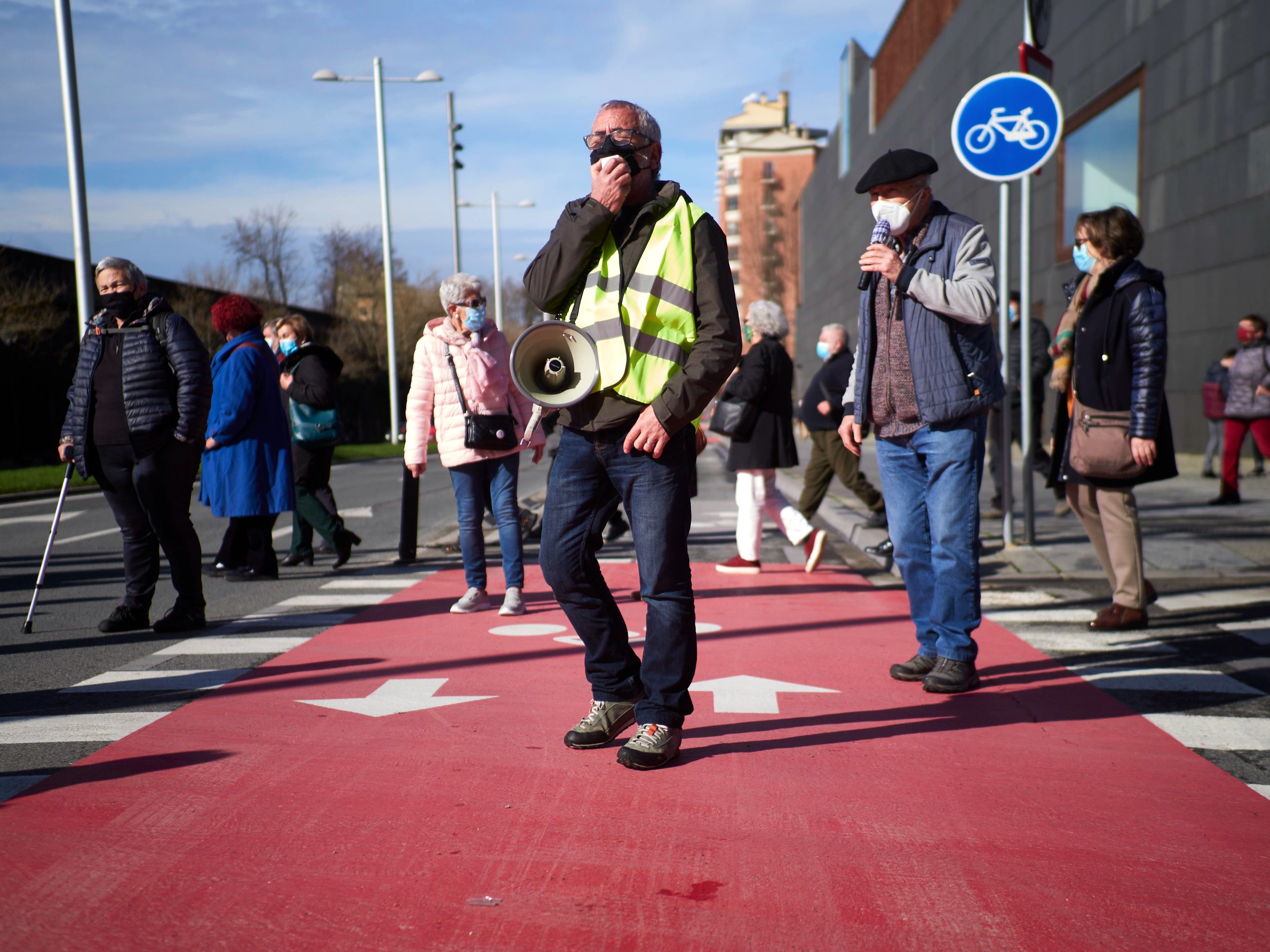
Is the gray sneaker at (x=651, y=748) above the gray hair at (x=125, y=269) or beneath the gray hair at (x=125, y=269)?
beneath

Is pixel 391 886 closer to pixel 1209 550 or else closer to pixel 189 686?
pixel 189 686

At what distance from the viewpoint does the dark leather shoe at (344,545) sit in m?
8.61

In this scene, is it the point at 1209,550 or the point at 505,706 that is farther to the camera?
the point at 1209,550

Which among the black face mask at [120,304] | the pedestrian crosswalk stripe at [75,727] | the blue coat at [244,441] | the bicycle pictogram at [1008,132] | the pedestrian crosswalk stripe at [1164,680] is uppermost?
the bicycle pictogram at [1008,132]

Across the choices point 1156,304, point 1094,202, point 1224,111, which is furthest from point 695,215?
point 1094,202

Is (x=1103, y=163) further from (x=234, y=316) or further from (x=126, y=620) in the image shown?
(x=126, y=620)

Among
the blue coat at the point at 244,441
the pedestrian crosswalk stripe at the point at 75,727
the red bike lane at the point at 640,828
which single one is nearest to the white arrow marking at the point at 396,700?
the red bike lane at the point at 640,828

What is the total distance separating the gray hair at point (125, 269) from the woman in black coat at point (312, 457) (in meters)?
2.37

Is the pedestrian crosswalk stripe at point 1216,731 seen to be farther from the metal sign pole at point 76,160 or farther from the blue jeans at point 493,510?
the metal sign pole at point 76,160

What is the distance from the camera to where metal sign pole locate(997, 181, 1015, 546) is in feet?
27.6

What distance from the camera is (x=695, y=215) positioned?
3516 mm

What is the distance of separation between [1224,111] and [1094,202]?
5.27 metres

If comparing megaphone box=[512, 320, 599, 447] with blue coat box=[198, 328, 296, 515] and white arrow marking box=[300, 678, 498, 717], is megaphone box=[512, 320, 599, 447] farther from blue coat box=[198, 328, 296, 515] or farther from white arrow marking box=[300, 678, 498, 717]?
blue coat box=[198, 328, 296, 515]

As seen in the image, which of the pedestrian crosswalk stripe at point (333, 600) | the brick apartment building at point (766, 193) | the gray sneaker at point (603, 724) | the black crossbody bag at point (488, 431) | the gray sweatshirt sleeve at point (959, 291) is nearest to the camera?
the gray sneaker at point (603, 724)
